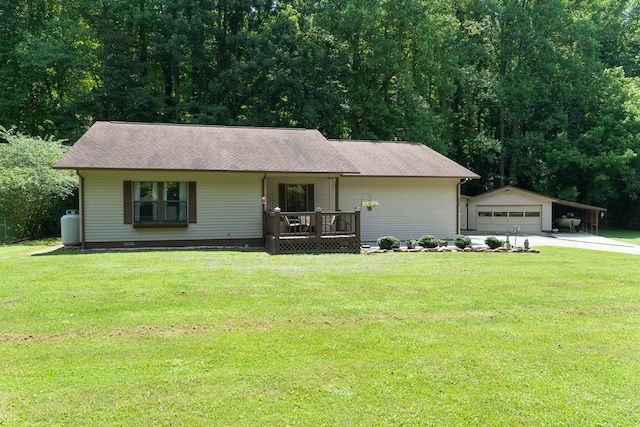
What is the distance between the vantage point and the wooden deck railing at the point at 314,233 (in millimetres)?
12633

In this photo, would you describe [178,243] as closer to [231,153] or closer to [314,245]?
[231,153]

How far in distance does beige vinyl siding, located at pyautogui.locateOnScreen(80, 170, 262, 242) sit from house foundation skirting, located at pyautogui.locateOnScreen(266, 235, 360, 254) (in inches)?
73.6

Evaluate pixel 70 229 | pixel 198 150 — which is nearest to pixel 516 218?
pixel 198 150

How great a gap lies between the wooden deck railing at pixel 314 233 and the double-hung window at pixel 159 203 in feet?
9.03

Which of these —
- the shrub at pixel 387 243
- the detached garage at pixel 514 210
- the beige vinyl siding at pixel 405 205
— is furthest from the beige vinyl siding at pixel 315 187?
the detached garage at pixel 514 210

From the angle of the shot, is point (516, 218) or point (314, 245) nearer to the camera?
point (314, 245)

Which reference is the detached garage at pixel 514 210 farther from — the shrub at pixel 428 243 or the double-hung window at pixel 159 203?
the double-hung window at pixel 159 203

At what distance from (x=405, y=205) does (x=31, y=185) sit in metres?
13.8

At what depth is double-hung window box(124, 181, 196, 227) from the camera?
13.6m

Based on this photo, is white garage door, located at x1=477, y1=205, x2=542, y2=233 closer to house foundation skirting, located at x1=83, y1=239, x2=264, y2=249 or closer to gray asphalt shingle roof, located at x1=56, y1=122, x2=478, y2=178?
gray asphalt shingle roof, located at x1=56, y1=122, x2=478, y2=178

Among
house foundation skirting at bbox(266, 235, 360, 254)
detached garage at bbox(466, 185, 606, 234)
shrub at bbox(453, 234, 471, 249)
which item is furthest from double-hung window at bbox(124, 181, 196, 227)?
detached garage at bbox(466, 185, 606, 234)

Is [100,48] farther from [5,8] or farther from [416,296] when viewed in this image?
[416,296]

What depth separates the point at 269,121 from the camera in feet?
82.1

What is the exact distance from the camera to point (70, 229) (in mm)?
13516
